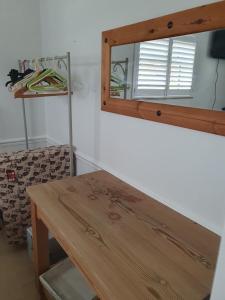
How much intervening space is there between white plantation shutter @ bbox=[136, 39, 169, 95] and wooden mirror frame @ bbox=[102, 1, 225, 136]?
0.04 meters

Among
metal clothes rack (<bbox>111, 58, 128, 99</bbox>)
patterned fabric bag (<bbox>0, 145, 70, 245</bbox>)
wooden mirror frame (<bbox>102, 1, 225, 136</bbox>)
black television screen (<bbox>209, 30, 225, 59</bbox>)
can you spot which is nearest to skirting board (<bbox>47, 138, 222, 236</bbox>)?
patterned fabric bag (<bbox>0, 145, 70, 245</bbox>)

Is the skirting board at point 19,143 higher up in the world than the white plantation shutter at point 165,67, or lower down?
lower down

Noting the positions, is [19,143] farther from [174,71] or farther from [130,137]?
[174,71]

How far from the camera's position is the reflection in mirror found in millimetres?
1005

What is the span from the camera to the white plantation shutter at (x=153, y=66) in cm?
123

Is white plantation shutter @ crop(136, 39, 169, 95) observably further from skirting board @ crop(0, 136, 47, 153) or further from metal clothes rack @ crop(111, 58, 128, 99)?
skirting board @ crop(0, 136, 47, 153)

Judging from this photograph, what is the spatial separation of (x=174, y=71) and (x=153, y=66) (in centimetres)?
15

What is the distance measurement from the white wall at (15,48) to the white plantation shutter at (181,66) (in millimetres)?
1859

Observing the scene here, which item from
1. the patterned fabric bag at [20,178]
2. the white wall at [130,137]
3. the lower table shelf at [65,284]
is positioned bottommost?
the lower table shelf at [65,284]

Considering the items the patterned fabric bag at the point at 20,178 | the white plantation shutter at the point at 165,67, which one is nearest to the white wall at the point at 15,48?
the patterned fabric bag at the point at 20,178

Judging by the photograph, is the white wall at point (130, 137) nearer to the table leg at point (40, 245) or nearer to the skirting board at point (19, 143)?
the skirting board at point (19, 143)

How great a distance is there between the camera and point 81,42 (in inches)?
74.0

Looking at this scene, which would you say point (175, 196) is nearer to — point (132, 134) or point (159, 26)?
point (132, 134)

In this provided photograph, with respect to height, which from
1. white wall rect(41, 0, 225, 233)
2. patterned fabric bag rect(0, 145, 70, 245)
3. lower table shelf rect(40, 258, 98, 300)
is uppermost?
white wall rect(41, 0, 225, 233)
